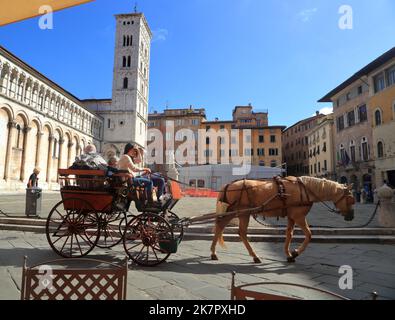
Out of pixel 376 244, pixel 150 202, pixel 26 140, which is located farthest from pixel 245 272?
pixel 26 140

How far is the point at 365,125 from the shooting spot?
2700 centimetres

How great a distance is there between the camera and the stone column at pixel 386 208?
7848 mm

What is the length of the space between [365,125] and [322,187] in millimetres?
Answer: 25791

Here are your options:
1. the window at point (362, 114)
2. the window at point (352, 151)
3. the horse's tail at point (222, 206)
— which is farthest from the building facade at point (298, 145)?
the horse's tail at point (222, 206)

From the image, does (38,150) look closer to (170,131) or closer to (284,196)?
(170,131)

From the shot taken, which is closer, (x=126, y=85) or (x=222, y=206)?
(x=222, y=206)

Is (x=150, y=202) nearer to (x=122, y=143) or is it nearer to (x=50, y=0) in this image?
(x=50, y=0)

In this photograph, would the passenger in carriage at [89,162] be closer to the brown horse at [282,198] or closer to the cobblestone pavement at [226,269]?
the cobblestone pavement at [226,269]

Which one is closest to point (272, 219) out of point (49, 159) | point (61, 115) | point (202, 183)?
point (202, 183)

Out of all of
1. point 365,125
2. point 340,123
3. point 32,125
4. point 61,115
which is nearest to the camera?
point 365,125

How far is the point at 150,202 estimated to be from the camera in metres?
5.17
